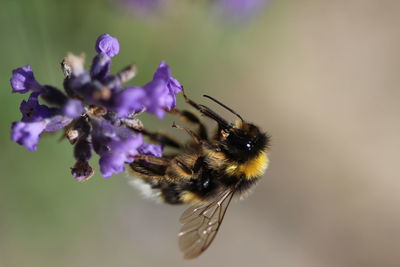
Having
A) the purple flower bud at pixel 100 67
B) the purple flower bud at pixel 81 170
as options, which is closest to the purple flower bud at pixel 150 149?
the purple flower bud at pixel 81 170

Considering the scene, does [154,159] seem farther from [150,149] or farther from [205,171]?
[205,171]

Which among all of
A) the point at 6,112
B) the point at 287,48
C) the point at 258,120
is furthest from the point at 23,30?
the point at 287,48

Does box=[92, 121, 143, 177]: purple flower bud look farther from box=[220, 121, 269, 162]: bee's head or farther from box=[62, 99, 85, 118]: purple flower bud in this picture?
box=[220, 121, 269, 162]: bee's head

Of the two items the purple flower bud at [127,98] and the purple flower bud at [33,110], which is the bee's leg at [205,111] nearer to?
the purple flower bud at [127,98]

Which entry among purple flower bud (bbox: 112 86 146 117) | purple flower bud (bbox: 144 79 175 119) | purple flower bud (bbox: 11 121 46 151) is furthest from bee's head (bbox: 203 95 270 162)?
purple flower bud (bbox: 11 121 46 151)

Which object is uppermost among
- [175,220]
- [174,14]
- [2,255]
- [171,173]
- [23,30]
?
[174,14]

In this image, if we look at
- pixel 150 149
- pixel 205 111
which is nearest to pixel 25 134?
pixel 150 149

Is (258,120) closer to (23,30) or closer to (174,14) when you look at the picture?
(174,14)
